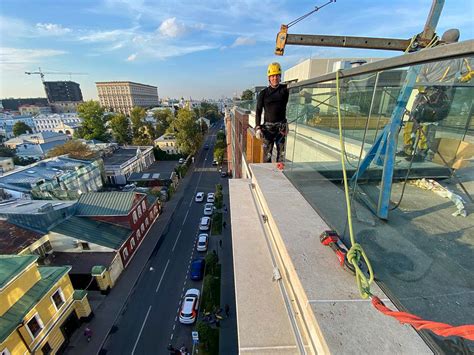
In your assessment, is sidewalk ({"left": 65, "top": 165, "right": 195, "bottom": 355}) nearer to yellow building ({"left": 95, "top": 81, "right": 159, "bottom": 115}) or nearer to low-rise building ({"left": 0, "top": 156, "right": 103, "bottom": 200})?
low-rise building ({"left": 0, "top": 156, "right": 103, "bottom": 200})

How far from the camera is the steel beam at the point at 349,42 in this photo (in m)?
6.22

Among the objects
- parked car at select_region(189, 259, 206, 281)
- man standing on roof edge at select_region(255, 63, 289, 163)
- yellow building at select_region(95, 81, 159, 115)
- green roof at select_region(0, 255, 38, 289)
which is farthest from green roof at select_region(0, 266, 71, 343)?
yellow building at select_region(95, 81, 159, 115)

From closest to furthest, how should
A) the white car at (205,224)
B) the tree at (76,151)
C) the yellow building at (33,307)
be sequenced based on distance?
the yellow building at (33,307), the white car at (205,224), the tree at (76,151)

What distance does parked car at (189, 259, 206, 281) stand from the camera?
16.2 metres

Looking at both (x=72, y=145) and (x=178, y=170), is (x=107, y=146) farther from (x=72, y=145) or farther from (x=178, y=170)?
(x=178, y=170)

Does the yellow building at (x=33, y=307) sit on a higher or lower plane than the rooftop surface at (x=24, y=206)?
lower

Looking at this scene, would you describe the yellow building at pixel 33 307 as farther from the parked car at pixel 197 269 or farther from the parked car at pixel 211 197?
the parked car at pixel 211 197

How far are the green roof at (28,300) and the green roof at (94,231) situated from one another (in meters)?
4.08

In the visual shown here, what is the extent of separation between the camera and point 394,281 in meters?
2.34

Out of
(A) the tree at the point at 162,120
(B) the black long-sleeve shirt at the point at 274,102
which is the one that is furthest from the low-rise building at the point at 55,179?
(A) the tree at the point at 162,120

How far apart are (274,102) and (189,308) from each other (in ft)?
43.0

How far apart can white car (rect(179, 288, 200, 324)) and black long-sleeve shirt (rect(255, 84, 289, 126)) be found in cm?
1256

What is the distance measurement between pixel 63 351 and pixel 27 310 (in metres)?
4.08

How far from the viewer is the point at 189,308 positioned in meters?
13.3
